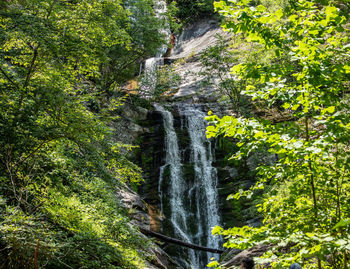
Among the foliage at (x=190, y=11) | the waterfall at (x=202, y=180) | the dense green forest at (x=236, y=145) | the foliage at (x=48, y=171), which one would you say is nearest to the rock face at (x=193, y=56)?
the foliage at (x=190, y=11)

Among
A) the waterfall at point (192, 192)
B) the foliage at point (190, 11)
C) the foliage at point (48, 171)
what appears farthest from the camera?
the foliage at point (190, 11)

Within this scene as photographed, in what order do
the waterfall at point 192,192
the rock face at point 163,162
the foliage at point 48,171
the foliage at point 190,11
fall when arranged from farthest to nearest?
the foliage at point 190,11, the waterfall at point 192,192, the rock face at point 163,162, the foliage at point 48,171

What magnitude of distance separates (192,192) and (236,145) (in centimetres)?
1178

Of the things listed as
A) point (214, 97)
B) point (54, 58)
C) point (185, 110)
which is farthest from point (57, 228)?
point (214, 97)

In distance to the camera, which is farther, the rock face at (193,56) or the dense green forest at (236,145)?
the rock face at (193,56)

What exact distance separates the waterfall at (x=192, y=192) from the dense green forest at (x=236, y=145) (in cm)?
688

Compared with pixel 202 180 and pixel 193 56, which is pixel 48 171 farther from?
pixel 193 56

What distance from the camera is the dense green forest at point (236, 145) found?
2.50 metres

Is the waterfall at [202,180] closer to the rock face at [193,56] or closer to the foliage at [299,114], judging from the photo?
the rock face at [193,56]

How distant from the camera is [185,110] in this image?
20516mm

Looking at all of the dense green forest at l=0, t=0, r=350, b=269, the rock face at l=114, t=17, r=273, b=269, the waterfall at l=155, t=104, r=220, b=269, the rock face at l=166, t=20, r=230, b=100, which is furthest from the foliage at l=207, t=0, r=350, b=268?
the rock face at l=166, t=20, r=230, b=100

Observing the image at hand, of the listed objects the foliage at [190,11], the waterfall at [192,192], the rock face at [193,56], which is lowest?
the waterfall at [192,192]

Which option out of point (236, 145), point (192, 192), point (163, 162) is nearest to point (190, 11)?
point (163, 162)

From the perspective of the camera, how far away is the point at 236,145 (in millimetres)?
4109
